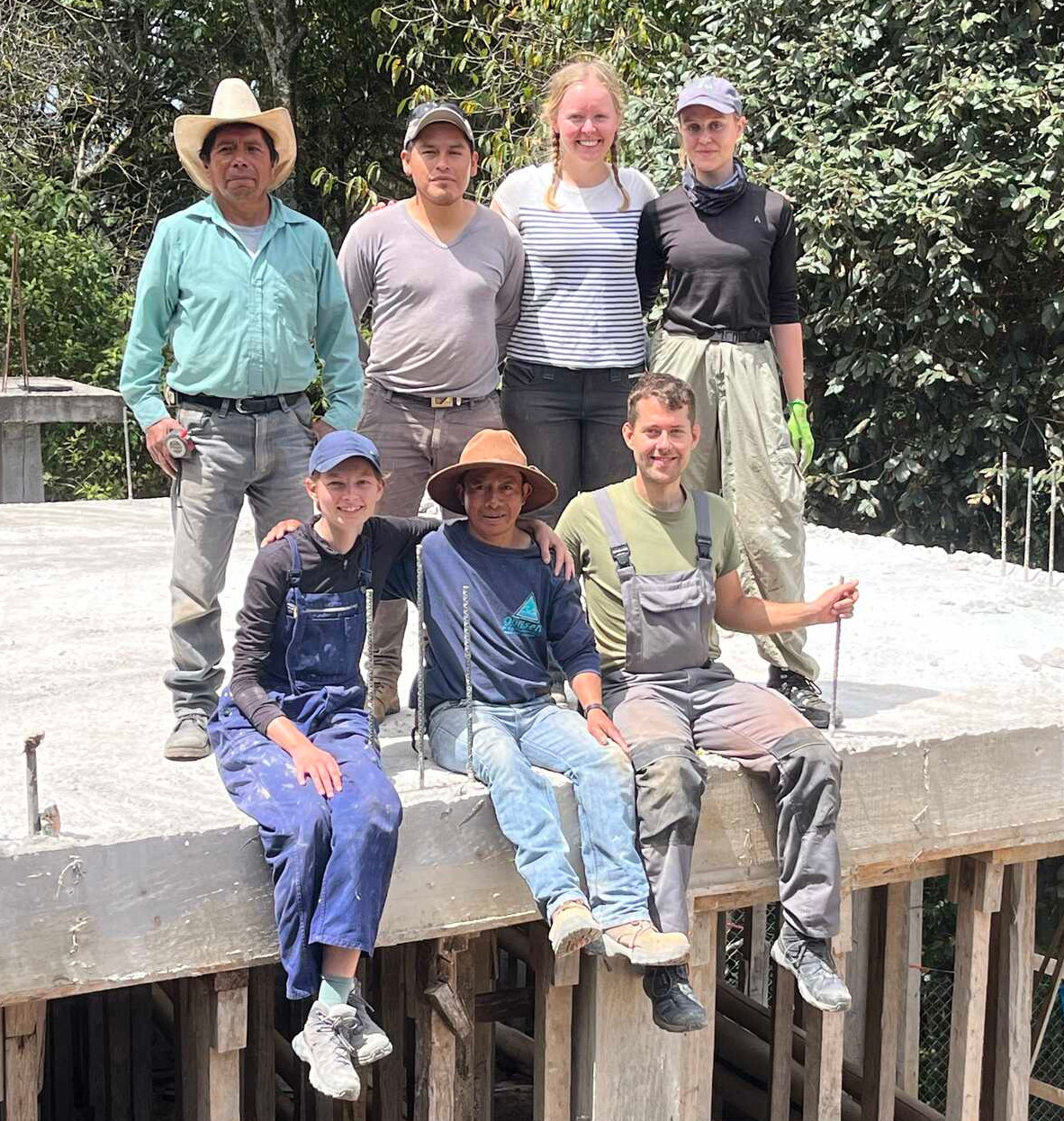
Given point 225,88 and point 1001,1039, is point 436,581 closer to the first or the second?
point 225,88

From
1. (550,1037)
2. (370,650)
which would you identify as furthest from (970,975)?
(370,650)

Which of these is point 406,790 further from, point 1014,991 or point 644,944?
point 1014,991

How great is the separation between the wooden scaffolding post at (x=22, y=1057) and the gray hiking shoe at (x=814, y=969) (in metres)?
2.03

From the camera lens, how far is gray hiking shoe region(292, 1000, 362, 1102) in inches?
151

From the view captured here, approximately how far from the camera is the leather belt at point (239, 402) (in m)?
4.63

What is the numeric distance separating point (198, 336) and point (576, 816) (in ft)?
5.61

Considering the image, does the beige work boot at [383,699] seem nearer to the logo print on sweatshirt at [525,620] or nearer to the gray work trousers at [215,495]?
the gray work trousers at [215,495]

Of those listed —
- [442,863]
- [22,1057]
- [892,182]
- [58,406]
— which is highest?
[892,182]

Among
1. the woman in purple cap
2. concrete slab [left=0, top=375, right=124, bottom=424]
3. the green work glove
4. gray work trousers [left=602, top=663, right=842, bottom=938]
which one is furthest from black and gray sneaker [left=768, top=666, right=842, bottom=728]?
concrete slab [left=0, top=375, right=124, bottom=424]

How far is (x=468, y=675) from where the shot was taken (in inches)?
179

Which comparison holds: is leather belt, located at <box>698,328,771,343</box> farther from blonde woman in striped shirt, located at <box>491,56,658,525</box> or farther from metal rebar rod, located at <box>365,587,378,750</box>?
metal rebar rod, located at <box>365,587,378,750</box>

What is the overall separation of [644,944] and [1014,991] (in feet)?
7.78

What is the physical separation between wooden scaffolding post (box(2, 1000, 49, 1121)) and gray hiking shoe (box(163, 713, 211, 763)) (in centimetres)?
79

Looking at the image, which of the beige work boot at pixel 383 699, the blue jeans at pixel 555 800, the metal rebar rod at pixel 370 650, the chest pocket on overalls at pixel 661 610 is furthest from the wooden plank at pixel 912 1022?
the metal rebar rod at pixel 370 650
